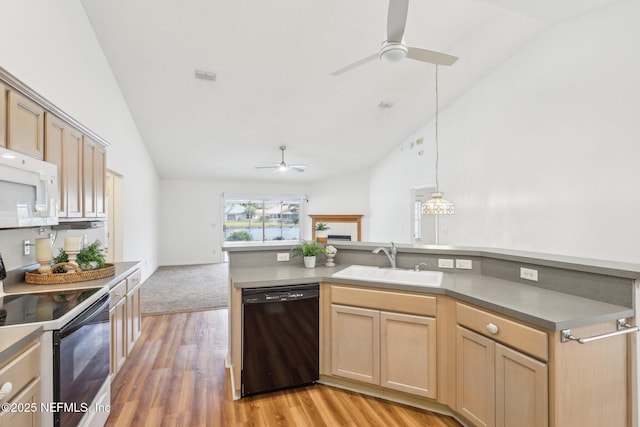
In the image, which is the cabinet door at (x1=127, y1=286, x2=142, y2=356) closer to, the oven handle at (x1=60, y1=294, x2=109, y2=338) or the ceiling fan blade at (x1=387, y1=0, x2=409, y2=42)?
the oven handle at (x1=60, y1=294, x2=109, y2=338)

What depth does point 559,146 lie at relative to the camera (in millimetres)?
3781

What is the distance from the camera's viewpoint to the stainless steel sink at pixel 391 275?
218 centimetres

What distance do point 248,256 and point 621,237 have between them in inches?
154

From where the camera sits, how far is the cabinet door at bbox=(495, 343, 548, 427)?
1.44 meters

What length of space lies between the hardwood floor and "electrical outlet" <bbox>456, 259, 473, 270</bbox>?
1.10 meters

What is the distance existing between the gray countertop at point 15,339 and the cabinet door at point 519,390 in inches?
86.1

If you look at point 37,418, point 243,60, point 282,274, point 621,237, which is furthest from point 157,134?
point 621,237

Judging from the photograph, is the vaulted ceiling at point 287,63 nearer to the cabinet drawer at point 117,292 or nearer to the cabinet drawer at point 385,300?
the cabinet drawer at point 117,292

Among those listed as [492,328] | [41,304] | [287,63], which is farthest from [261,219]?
[492,328]

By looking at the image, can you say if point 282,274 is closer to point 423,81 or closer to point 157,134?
point 423,81

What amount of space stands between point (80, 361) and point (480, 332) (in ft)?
7.30

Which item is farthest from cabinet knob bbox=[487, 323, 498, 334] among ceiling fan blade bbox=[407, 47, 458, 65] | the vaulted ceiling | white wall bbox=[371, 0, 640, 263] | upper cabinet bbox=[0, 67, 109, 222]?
the vaulted ceiling

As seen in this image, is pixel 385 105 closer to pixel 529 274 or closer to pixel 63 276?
pixel 529 274

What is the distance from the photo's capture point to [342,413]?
2078 millimetres
